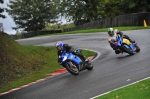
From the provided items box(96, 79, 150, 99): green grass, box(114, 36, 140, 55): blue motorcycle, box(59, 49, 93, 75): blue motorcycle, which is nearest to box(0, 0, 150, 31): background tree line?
box(114, 36, 140, 55): blue motorcycle

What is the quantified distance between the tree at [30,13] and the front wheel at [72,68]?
219 feet

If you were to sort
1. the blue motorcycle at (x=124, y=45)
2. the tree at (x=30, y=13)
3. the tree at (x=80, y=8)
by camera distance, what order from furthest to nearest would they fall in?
the tree at (x=30, y=13) < the tree at (x=80, y=8) < the blue motorcycle at (x=124, y=45)

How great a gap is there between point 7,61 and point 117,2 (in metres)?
41.6

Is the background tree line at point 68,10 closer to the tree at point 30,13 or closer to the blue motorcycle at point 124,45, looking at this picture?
the tree at point 30,13

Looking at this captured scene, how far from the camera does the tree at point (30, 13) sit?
80.9 metres

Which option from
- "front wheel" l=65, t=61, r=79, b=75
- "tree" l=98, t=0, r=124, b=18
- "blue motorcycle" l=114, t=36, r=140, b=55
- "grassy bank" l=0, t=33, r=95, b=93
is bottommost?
"grassy bank" l=0, t=33, r=95, b=93

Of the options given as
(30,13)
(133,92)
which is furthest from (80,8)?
(133,92)

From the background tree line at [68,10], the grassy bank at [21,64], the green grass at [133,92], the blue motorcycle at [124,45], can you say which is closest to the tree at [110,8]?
the background tree line at [68,10]

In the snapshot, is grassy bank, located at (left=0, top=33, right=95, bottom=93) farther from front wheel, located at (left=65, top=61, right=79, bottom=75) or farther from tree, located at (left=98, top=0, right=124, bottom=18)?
tree, located at (left=98, top=0, right=124, bottom=18)

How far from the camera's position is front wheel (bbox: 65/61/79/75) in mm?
13953

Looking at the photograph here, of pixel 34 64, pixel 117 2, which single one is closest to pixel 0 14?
pixel 34 64

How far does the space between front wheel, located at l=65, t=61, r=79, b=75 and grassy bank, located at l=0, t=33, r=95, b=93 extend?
272 cm

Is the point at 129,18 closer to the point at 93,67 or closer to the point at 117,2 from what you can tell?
the point at 117,2

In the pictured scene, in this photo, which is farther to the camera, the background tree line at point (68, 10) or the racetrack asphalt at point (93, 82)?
the background tree line at point (68, 10)
